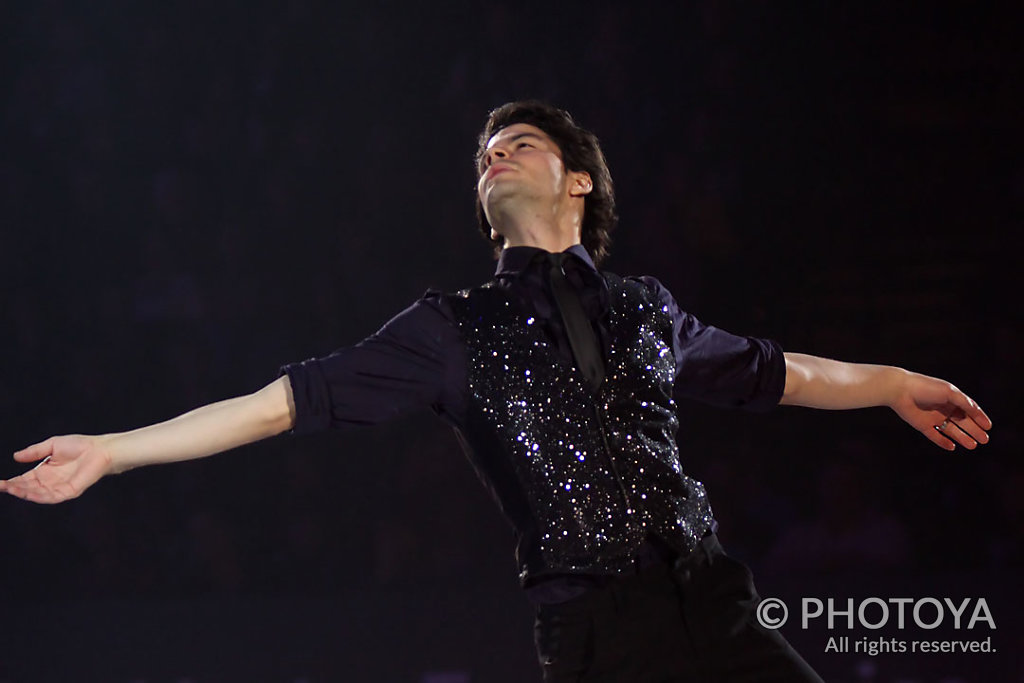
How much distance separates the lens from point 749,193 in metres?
3.59

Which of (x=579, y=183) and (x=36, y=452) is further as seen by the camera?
(x=579, y=183)

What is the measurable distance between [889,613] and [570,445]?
5.72 ft

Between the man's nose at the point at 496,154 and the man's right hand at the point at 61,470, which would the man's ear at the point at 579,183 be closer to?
the man's nose at the point at 496,154

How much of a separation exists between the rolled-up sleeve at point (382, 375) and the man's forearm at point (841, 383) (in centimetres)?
66

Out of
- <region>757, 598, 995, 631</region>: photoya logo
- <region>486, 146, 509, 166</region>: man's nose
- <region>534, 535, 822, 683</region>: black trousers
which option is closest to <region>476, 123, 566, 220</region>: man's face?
<region>486, 146, 509, 166</region>: man's nose

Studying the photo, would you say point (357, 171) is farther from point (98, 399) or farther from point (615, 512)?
point (615, 512)

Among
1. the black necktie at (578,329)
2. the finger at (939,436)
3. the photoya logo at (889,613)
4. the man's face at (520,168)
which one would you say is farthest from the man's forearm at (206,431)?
the photoya logo at (889,613)

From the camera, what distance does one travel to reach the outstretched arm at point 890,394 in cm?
187

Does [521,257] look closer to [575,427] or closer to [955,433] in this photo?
[575,427]

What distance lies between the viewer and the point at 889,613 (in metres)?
2.92

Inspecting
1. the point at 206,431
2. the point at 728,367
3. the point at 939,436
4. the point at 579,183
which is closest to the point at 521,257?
the point at 579,183

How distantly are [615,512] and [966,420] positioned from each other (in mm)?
726

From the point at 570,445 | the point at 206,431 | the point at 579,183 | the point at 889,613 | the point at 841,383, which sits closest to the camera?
the point at 206,431

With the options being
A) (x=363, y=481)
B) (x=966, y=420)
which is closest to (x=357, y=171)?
(x=363, y=481)
